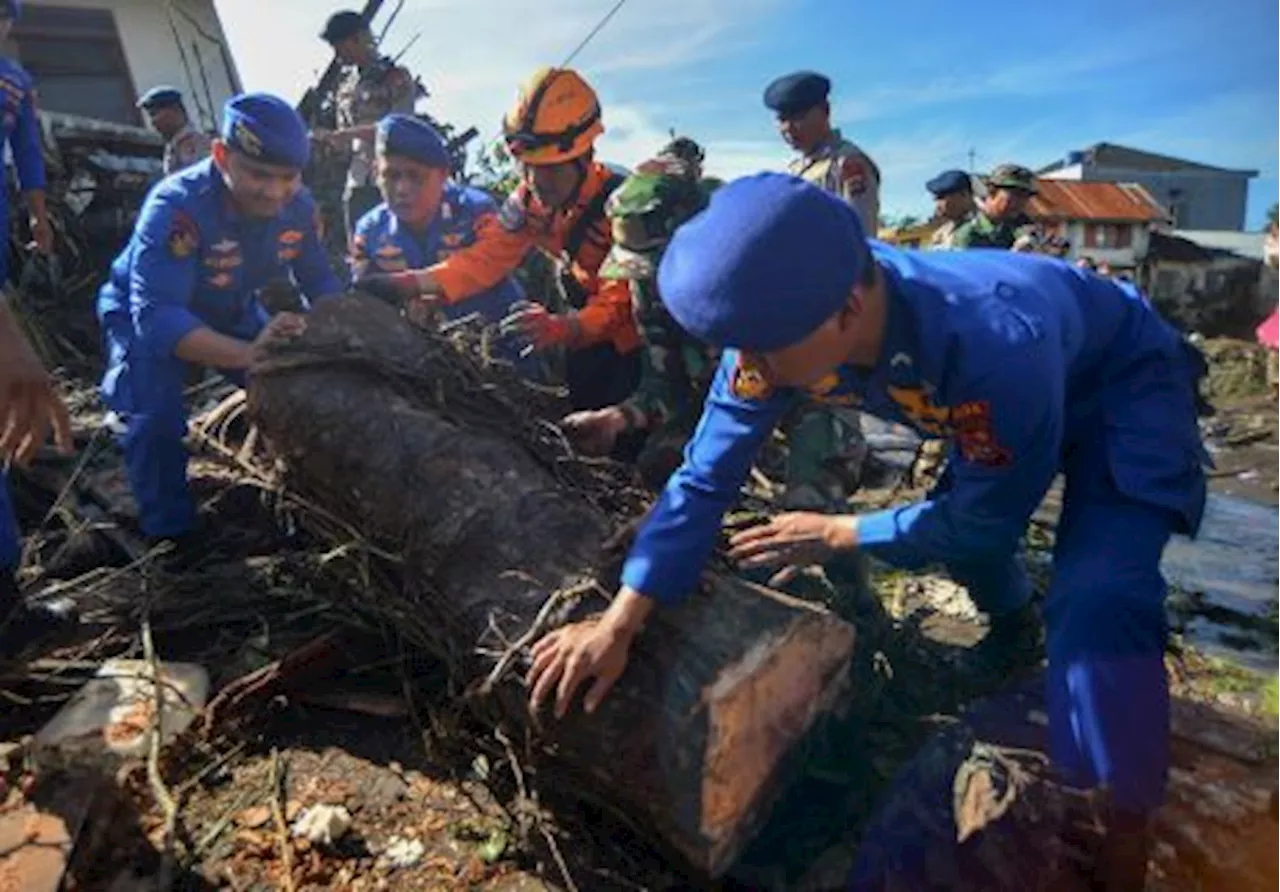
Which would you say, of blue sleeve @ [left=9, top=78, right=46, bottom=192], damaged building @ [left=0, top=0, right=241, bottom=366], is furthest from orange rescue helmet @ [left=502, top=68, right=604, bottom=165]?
damaged building @ [left=0, top=0, right=241, bottom=366]

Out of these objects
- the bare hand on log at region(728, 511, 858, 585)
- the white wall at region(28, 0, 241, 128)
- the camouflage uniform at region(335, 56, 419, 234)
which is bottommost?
the bare hand on log at region(728, 511, 858, 585)

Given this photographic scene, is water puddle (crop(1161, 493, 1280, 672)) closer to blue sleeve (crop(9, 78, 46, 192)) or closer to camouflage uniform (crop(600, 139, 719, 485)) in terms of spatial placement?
camouflage uniform (crop(600, 139, 719, 485))

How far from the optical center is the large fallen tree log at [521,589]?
77.5 inches

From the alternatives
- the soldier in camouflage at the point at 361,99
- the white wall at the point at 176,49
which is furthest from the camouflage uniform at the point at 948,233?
the white wall at the point at 176,49

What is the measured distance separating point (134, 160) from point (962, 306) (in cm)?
811

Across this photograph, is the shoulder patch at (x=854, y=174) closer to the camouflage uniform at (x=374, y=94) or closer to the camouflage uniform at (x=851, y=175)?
the camouflage uniform at (x=851, y=175)

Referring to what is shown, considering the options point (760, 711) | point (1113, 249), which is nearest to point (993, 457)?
point (760, 711)

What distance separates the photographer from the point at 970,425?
181 centimetres

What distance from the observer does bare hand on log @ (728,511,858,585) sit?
6.91 ft

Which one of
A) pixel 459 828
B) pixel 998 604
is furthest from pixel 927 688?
pixel 459 828

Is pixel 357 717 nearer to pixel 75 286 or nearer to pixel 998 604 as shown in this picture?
pixel 998 604

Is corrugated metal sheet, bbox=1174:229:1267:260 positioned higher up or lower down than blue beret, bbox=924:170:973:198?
lower down

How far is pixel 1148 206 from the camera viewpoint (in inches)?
1140

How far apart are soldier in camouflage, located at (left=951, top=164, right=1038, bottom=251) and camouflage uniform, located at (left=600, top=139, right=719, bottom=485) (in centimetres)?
383
